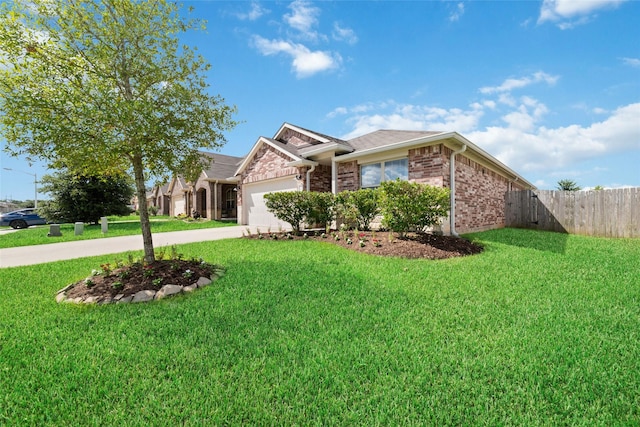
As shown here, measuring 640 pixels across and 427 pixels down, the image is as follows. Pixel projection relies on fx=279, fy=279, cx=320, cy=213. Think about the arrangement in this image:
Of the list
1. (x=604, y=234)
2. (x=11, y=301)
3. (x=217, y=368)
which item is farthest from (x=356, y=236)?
(x=604, y=234)

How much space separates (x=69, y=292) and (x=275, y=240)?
16.7ft

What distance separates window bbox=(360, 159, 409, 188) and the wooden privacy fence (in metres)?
7.31

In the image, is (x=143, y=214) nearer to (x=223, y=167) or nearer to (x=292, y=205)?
(x=292, y=205)

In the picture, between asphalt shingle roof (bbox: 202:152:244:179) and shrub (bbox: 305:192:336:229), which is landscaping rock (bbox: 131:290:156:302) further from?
asphalt shingle roof (bbox: 202:152:244:179)

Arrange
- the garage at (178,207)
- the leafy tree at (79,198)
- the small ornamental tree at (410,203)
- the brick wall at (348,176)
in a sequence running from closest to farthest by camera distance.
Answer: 1. the small ornamental tree at (410,203)
2. the brick wall at (348,176)
3. the leafy tree at (79,198)
4. the garage at (178,207)

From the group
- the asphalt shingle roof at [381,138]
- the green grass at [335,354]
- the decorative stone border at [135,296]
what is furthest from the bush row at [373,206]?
the decorative stone border at [135,296]

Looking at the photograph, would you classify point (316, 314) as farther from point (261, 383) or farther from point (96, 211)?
point (96, 211)

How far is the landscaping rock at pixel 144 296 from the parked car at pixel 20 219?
20.4 meters

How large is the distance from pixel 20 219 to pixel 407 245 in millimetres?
22943

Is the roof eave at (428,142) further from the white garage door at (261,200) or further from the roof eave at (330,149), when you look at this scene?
the white garage door at (261,200)

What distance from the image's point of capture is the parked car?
664 inches

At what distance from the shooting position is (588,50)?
8.05 meters

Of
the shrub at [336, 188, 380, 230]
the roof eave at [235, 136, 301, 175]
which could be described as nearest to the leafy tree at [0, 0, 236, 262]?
the shrub at [336, 188, 380, 230]

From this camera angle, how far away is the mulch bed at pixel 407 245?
6.31 m
